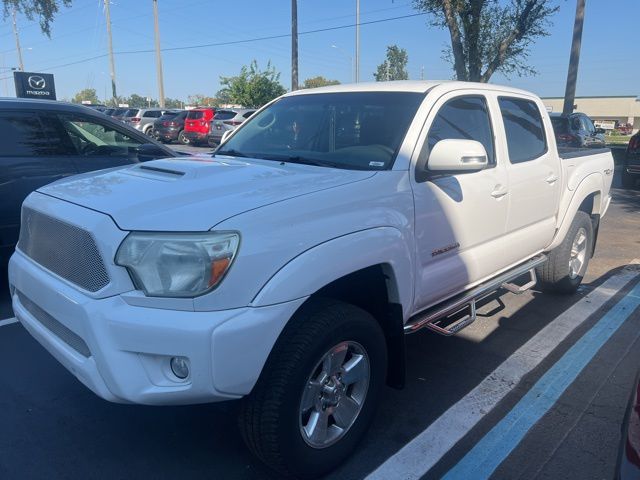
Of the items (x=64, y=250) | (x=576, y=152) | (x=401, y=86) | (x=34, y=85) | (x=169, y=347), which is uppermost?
(x=34, y=85)

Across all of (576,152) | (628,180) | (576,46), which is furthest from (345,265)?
(576,46)

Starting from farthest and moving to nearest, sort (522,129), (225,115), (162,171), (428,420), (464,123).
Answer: (225,115)
(522,129)
(464,123)
(428,420)
(162,171)

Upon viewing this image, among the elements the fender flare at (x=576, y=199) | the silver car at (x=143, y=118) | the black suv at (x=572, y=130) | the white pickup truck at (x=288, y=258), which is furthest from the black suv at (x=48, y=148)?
the silver car at (x=143, y=118)

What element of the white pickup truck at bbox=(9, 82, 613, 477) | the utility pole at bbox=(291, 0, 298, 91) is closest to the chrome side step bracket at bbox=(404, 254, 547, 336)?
the white pickup truck at bbox=(9, 82, 613, 477)

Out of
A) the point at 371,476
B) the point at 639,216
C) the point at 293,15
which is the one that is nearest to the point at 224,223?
the point at 371,476

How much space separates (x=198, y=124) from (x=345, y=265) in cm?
2402

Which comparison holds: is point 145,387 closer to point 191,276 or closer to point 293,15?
point 191,276

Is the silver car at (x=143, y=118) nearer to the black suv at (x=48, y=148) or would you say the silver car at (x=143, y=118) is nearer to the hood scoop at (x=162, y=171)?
the black suv at (x=48, y=148)

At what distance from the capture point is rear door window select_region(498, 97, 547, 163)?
13.7 ft

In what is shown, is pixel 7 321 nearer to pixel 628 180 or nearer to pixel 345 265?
pixel 345 265

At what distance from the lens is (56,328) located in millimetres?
2613

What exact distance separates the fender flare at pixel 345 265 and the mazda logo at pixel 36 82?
13.4 meters

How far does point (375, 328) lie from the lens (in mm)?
2805

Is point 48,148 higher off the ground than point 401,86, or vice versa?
point 401,86
